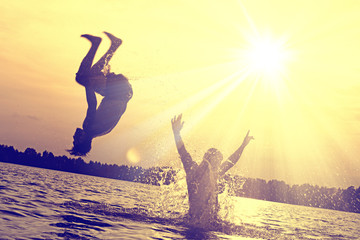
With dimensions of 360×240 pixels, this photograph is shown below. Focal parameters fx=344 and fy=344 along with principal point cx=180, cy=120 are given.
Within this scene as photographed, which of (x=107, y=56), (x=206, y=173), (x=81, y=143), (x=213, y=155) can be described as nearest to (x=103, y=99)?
(x=107, y=56)

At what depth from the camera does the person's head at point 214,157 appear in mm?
14070

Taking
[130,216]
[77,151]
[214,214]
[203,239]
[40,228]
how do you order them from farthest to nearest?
[130,216], [214,214], [203,239], [40,228], [77,151]

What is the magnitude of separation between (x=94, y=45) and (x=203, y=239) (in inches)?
338

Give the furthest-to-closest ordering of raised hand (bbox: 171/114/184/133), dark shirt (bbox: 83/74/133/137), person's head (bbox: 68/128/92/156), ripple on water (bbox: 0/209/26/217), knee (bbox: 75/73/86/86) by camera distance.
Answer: ripple on water (bbox: 0/209/26/217) < raised hand (bbox: 171/114/184/133) < person's head (bbox: 68/128/92/156) < dark shirt (bbox: 83/74/133/137) < knee (bbox: 75/73/86/86)

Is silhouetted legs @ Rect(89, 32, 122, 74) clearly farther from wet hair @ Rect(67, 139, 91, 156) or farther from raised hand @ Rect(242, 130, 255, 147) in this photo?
raised hand @ Rect(242, 130, 255, 147)

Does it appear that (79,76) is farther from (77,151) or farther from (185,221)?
(185,221)

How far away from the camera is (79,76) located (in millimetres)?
7629

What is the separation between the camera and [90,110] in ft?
26.8

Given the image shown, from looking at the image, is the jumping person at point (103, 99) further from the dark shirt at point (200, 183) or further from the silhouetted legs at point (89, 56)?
the dark shirt at point (200, 183)

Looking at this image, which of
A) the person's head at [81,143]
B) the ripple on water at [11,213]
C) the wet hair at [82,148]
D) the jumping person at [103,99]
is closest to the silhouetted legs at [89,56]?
the jumping person at [103,99]

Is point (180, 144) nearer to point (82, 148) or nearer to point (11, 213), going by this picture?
point (82, 148)

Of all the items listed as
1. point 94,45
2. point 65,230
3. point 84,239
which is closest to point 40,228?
point 65,230

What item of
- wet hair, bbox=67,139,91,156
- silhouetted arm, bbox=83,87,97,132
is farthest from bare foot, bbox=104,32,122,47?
wet hair, bbox=67,139,91,156

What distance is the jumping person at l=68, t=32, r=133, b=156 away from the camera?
7824mm
